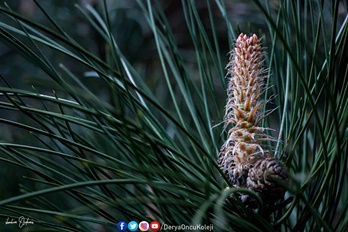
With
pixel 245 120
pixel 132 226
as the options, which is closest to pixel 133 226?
pixel 132 226

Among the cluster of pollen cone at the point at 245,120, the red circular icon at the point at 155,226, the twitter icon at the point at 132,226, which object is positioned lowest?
the twitter icon at the point at 132,226

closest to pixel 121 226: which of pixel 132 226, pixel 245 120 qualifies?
pixel 132 226

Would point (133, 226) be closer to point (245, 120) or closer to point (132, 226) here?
point (132, 226)

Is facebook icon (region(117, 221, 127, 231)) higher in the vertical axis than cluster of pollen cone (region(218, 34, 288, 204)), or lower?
lower

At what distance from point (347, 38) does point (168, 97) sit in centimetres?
77

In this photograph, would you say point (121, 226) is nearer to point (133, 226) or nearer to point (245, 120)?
point (133, 226)

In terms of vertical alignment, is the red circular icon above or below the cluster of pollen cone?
below

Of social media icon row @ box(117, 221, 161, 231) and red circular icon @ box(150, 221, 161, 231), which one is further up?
red circular icon @ box(150, 221, 161, 231)

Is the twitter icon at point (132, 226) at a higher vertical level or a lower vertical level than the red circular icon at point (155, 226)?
lower

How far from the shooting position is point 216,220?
38 cm

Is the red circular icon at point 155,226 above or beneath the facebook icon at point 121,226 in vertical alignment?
above

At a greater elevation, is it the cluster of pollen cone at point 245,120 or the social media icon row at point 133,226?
the cluster of pollen cone at point 245,120

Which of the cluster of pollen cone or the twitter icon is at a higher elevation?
the cluster of pollen cone

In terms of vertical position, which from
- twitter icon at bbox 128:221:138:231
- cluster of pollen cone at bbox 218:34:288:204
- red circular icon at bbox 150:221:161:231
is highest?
cluster of pollen cone at bbox 218:34:288:204
